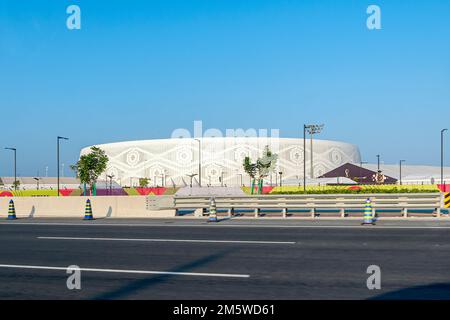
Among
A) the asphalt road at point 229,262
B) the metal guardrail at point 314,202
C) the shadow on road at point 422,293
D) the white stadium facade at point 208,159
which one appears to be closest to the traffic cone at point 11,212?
the metal guardrail at point 314,202

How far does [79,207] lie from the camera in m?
24.3

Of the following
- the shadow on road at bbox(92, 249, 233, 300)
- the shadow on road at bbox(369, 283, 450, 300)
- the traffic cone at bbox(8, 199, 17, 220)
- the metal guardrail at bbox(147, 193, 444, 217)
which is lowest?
the traffic cone at bbox(8, 199, 17, 220)

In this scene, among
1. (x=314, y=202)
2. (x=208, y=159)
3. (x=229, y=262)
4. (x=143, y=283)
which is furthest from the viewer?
(x=208, y=159)

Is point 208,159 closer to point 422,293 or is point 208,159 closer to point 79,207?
point 79,207

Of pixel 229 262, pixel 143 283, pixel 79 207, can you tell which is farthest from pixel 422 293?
pixel 79 207

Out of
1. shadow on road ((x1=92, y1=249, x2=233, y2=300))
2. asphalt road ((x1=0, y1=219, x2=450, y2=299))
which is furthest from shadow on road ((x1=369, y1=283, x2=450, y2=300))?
shadow on road ((x1=92, y1=249, x2=233, y2=300))

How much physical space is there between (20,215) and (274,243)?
17589 mm

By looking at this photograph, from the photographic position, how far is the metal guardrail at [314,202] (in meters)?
19.3

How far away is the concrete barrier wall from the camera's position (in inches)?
913

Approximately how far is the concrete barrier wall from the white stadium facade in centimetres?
11528

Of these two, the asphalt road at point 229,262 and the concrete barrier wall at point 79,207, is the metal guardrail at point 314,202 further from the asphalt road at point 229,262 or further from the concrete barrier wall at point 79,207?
the asphalt road at point 229,262

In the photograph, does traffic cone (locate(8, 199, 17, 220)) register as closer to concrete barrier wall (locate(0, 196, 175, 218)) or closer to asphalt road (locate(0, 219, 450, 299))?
concrete barrier wall (locate(0, 196, 175, 218))

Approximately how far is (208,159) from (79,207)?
128 meters
